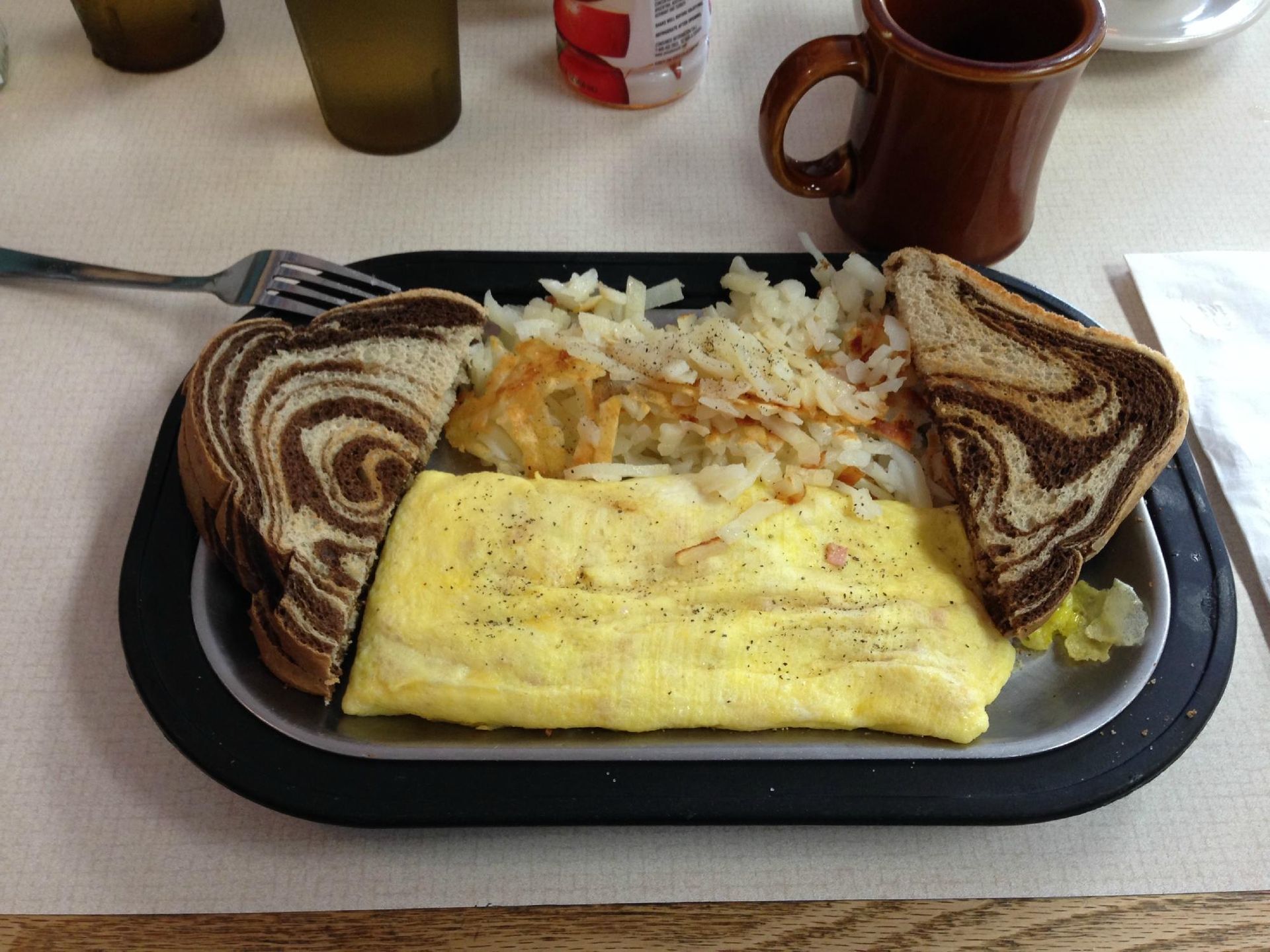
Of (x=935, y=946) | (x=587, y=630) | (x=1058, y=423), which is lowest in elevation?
(x=935, y=946)

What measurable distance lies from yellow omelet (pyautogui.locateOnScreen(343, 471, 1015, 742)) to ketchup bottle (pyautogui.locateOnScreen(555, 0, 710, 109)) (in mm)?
885

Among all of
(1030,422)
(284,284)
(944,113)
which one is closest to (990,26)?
(944,113)

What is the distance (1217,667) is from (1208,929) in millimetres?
289

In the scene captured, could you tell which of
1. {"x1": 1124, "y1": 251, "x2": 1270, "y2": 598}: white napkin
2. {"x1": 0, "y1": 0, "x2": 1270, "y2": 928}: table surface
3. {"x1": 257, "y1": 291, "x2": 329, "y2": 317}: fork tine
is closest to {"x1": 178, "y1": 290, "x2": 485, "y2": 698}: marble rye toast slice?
{"x1": 257, "y1": 291, "x2": 329, "y2": 317}: fork tine

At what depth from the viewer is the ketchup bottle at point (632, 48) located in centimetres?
168

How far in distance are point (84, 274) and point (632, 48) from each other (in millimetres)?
1013

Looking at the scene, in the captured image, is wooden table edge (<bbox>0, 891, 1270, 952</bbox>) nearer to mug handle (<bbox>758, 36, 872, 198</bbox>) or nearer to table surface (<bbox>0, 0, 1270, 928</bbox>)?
table surface (<bbox>0, 0, 1270, 928</bbox>)

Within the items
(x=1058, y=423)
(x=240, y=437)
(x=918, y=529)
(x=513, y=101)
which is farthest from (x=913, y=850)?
(x=513, y=101)

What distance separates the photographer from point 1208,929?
109 centimetres

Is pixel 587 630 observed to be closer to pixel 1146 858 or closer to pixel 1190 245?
pixel 1146 858

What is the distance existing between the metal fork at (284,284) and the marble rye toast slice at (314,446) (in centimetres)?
6

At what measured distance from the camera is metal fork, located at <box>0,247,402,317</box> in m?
1.43

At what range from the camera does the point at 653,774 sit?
106 centimetres

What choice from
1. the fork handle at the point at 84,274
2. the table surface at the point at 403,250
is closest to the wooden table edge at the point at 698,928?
the table surface at the point at 403,250
